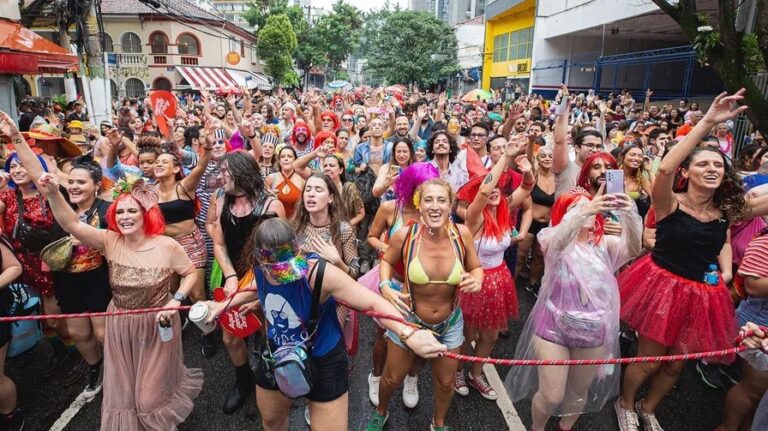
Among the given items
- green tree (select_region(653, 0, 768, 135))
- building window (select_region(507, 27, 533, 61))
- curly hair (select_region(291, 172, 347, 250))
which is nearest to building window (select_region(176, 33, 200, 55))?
building window (select_region(507, 27, 533, 61))

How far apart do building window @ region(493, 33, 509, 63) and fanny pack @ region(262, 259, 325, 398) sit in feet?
111

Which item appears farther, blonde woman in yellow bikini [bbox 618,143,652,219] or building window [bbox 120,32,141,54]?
building window [bbox 120,32,141,54]

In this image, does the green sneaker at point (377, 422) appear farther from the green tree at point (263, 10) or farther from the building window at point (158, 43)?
the green tree at point (263, 10)

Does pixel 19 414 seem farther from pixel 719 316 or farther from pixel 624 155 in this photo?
pixel 624 155

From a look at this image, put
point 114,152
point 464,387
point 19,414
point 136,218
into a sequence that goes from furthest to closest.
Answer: point 114,152
point 464,387
point 19,414
point 136,218

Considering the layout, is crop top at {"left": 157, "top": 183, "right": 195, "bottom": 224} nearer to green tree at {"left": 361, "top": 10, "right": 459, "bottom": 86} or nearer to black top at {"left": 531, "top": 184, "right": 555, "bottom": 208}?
black top at {"left": 531, "top": 184, "right": 555, "bottom": 208}

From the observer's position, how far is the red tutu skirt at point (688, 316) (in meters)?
3.09

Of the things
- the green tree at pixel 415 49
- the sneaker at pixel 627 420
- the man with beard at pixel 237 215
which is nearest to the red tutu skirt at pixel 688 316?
the sneaker at pixel 627 420

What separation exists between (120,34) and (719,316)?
41.0 m

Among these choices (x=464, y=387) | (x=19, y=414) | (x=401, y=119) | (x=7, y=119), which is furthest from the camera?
(x=401, y=119)

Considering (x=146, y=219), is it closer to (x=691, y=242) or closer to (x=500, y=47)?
(x=691, y=242)

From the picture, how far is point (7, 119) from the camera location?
2.88 m

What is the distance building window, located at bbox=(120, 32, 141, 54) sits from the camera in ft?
114

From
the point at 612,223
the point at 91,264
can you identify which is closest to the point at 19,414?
the point at 91,264
